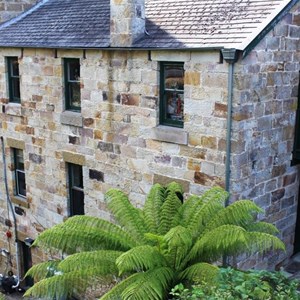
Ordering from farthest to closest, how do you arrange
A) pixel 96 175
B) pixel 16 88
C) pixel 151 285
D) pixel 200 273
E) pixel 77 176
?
pixel 16 88 < pixel 77 176 < pixel 96 175 < pixel 200 273 < pixel 151 285

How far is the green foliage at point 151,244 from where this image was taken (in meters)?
6.92

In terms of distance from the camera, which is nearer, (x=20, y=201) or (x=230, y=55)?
(x=230, y=55)

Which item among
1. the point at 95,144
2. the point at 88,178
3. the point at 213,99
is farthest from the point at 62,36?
the point at 213,99

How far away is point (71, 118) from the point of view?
38.0 ft

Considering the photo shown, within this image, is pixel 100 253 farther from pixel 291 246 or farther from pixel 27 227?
pixel 27 227

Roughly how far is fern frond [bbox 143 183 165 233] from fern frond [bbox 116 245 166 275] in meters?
0.83

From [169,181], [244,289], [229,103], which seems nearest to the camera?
[244,289]

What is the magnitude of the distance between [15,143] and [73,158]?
2.59 meters

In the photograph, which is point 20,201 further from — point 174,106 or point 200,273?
point 200,273

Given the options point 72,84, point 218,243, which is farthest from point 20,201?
point 218,243

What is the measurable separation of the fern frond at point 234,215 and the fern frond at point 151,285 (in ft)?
3.44

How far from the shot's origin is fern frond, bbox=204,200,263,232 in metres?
7.62

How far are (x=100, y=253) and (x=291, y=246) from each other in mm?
5476

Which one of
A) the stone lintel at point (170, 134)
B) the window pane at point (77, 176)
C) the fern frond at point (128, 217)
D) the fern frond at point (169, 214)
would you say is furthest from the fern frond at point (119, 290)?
the window pane at point (77, 176)
